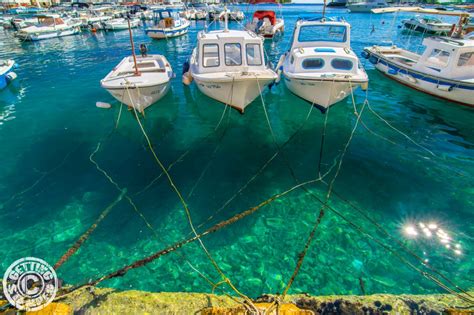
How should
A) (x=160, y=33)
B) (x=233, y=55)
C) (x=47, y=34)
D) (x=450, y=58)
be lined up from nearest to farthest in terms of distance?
(x=233, y=55), (x=450, y=58), (x=160, y=33), (x=47, y=34)

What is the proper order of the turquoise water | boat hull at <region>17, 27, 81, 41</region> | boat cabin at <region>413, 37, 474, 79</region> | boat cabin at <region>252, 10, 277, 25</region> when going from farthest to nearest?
boat cabin at <region>252, 10, 277, 25</region>, boat hull at <region>17, 27, 81, 41</region>, boat cabin at <region>413, 37, 474, 79</region>, the turquoise water

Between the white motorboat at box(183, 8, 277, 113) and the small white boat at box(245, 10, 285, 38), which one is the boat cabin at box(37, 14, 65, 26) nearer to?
the small white boat at box(245, 10, 285, 38)

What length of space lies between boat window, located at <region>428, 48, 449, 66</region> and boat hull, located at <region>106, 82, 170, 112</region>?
14.9 meters

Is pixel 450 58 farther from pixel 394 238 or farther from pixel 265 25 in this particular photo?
pixel 265 25

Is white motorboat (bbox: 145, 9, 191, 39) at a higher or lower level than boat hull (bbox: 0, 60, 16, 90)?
higher

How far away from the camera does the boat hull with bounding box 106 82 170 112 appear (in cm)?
1105

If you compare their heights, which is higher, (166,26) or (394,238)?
(166,26)

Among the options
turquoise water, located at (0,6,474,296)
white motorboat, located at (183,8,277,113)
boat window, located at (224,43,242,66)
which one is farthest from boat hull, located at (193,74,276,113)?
boat window, located at (224,43,242,66)

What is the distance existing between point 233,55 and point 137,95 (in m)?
4.90

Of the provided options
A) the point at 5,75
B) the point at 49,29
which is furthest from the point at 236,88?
the point at 49,29

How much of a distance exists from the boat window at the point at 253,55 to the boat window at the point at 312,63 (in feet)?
6.89

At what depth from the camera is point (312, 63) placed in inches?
477

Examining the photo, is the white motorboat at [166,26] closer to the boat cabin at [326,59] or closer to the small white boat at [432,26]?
the boat cabin at [326,59]

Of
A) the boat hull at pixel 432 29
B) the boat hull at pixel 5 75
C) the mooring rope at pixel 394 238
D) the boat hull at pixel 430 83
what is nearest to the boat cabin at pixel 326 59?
the boat hull at pixel 430 83
